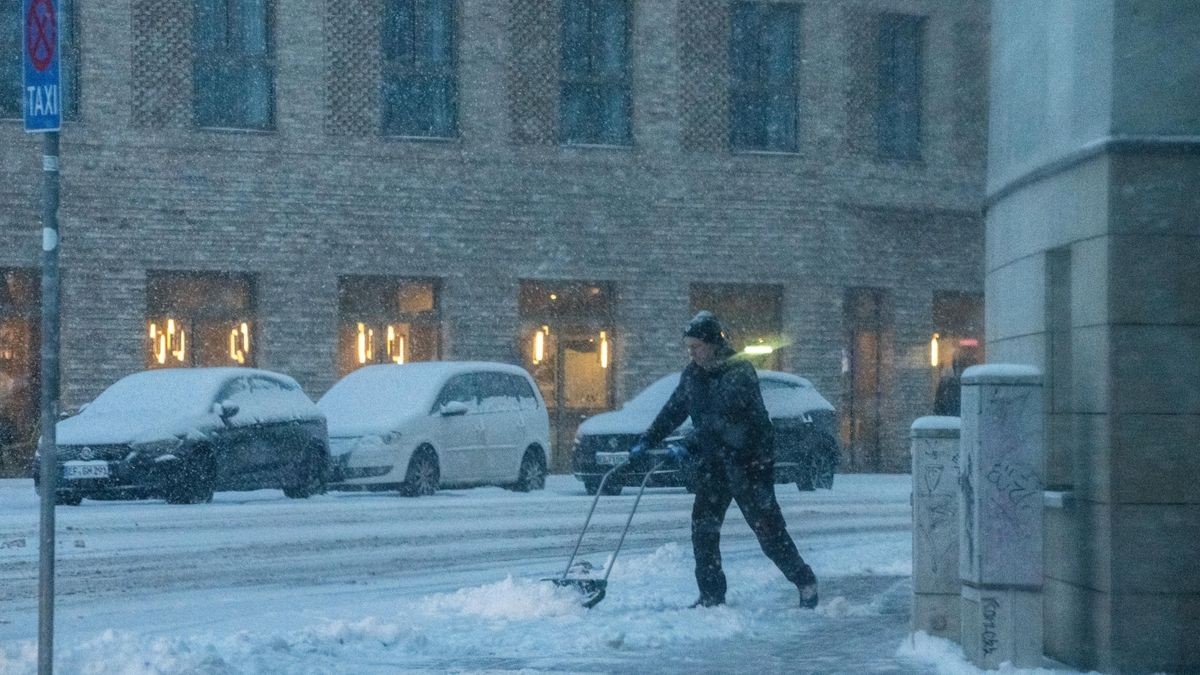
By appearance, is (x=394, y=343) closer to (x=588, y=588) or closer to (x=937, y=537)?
(x=588, y=588)

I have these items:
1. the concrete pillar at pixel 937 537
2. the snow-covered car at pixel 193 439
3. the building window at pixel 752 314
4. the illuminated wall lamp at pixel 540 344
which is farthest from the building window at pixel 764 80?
the concrete pillar at pixel 937 537

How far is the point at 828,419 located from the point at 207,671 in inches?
763

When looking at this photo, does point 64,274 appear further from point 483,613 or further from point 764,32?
point 483,613

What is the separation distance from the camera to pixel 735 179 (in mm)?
33625

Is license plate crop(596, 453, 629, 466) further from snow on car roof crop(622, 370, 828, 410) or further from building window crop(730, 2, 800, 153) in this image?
building window crop(730, 2, 800, 153)

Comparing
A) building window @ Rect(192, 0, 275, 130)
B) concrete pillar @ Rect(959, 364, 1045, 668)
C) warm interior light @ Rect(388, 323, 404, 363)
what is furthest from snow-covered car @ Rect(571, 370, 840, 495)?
concrete pillar @ Rect(959, 364, 1045, 668)

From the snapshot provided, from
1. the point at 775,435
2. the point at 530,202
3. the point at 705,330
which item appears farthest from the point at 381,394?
the point at 705,330

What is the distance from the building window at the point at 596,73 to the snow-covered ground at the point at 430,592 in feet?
33.9

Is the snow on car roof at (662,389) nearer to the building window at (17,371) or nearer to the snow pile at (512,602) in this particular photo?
the building window at (17,371)

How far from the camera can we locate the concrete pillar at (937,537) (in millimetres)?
10266

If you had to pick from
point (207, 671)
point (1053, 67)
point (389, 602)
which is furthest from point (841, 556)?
point (207, 671)

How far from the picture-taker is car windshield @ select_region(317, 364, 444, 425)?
24.9 m

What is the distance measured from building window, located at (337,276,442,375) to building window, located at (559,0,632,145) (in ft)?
11.2

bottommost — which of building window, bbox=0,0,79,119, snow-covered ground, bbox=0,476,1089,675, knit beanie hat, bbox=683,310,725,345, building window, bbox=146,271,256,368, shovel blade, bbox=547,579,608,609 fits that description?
snow-covered ground, bbox=0,476,1089,675
